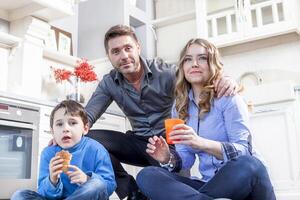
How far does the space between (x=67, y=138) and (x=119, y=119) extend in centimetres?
131

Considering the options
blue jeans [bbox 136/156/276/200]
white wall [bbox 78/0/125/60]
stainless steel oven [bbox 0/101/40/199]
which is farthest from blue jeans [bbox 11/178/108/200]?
white wall [bbox 78/0/125/60]

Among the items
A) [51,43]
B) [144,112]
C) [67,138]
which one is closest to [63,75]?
[51,43]

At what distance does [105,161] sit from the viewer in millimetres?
1469

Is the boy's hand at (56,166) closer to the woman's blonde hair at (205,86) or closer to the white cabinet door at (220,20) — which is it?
the woman's blonde hair at (205,86)

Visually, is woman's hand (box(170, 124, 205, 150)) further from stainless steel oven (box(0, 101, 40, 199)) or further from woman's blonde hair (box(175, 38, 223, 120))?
stainless steel oven (box(0, 101, 40, 199))

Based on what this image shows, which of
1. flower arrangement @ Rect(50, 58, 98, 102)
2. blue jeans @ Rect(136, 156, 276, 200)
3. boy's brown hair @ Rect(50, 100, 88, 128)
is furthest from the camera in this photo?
flower arrangement @ Rect(50, 58, 98, 102)

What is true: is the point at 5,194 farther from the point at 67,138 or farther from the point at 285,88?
the point at 285,88

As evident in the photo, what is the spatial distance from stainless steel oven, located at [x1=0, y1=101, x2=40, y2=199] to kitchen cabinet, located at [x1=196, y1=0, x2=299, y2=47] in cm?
148

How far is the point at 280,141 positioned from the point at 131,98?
1043 mm

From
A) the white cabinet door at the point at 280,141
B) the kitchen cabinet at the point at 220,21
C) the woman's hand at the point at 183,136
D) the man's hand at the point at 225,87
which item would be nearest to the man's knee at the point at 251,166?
the woman's hand at the point at 183,136

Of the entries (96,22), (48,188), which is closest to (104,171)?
(48,188)

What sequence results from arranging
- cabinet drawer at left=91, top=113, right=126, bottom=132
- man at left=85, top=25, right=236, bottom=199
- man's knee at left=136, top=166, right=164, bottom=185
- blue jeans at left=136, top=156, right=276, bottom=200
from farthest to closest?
cabinet drawer at left=91, top=113, right=126, bottom=132
man at left=85, top=25, right=236, bottom=199
man's knee at left=136, top=166, right=164, bottom=185
blue jeans at left=136, top=156, right=276, bottom=200

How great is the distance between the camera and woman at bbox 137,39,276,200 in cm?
110

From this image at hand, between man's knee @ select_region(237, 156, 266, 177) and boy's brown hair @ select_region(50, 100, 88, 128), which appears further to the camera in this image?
boy's brown hair @ select_region(50, 100, 88, 128)
